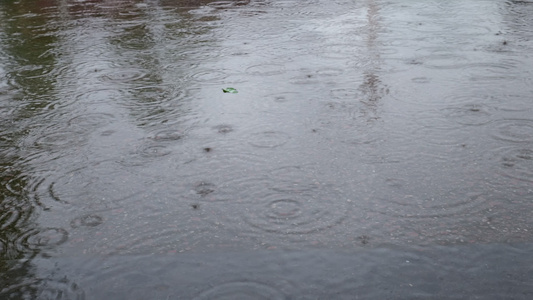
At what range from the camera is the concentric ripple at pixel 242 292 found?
88.3 inches

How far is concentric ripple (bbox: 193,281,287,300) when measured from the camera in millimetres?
2242

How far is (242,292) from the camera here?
7.44 feet

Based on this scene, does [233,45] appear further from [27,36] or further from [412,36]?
[27,36]

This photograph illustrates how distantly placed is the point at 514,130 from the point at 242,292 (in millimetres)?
2261

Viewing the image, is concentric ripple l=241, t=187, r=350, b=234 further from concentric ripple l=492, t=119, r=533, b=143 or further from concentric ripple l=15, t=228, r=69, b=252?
concentric ripple l=492, t=119, r=533, b=143

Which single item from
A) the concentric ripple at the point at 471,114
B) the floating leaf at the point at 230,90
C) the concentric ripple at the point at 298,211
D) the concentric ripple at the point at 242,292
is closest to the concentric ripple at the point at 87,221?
the concentric ripple at the point at 298,211

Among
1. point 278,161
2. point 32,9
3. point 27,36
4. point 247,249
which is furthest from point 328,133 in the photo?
point 32,9

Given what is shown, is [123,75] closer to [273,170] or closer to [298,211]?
[273,170]

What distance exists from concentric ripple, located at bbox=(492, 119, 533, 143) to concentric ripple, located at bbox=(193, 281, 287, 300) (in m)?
1.99

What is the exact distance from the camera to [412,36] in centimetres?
668

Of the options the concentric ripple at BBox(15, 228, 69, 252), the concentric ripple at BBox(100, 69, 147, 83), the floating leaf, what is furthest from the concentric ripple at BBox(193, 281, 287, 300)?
the concentric ripple at BBox(100, 69, 147, 83)

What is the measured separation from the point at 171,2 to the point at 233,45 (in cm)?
454

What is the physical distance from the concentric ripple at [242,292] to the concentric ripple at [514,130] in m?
1.99

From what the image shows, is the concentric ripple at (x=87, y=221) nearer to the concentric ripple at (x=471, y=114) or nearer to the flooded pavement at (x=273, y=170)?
the flooded pavement at (x=273, y=170)
